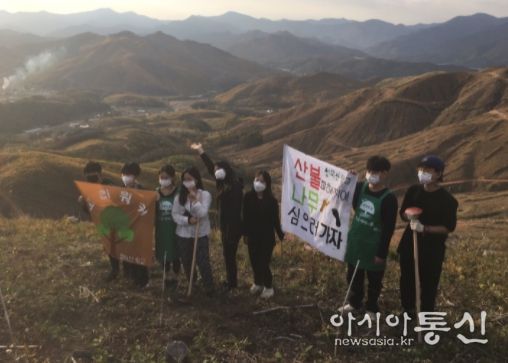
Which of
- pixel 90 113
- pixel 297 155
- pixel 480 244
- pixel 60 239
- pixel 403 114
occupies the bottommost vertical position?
A: pixel 90 113

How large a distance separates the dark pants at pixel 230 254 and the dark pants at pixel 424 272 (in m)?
2.72

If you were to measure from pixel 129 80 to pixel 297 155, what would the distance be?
20322 cm

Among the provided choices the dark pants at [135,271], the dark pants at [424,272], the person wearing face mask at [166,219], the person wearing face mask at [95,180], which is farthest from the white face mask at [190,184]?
the dark pants at [424,272]

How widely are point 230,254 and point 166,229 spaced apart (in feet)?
3.79

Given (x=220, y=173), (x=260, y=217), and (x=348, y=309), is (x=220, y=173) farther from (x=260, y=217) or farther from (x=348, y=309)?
(x=348, y=309)

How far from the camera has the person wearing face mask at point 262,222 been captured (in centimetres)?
765

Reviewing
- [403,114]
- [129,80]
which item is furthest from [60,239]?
[129,80]

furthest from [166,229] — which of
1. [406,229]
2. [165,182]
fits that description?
[406,229]

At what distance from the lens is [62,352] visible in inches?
259

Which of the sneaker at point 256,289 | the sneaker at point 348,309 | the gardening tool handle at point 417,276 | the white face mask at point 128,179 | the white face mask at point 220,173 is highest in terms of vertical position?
the white face mask at point 220,173

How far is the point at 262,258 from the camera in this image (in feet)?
26.1

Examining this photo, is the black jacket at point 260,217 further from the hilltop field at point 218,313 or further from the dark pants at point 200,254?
the hilltop field at point 218,313

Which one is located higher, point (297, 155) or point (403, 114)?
point (297, 155)

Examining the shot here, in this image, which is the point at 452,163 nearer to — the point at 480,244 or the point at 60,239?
the point at 480,244
